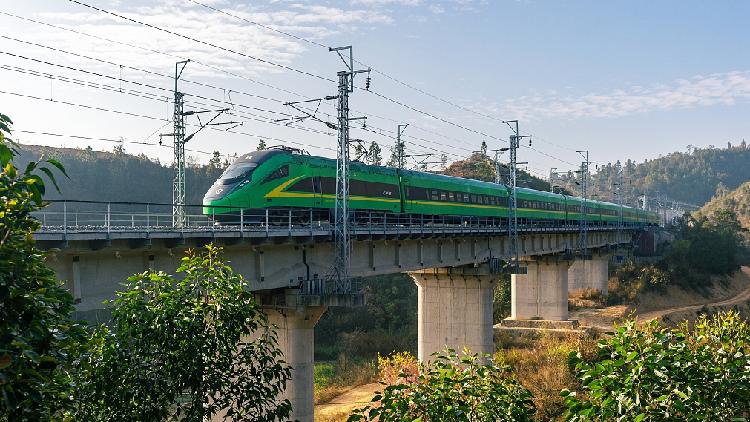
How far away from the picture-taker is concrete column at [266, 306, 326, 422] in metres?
27.5

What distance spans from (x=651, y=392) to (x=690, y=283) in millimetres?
90961

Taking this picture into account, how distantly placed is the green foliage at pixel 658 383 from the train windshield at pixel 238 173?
2239cm

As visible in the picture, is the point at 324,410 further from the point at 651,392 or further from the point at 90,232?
the point at 651,392

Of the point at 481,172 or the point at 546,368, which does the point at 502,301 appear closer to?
the point at 546,368

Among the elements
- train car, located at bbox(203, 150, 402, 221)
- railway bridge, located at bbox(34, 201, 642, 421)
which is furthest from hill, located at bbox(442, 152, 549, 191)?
train car, located at bbox(203, 150, 402, 221)

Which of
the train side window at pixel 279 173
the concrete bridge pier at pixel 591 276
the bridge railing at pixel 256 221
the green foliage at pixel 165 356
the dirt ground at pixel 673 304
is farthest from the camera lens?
the concrete bridge pier at pixel 591 276

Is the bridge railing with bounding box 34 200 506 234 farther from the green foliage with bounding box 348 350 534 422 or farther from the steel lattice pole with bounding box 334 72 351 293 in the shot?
the green foliage with bounding box 348 350 534 422

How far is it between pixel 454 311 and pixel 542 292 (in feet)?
71.8

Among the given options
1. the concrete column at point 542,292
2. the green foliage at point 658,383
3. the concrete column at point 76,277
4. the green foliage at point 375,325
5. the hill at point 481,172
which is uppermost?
the hill at point 481,172

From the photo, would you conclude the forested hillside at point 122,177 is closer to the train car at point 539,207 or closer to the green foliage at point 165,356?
the train car at point 539,207

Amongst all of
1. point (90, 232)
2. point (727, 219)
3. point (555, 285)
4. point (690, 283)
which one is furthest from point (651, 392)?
point (727, 219)

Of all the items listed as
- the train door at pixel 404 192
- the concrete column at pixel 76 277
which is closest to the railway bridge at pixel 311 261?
the concrete column at pixel 76 277

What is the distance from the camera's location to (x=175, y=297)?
10156 millimetres

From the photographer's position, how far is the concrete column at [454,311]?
148 ft
